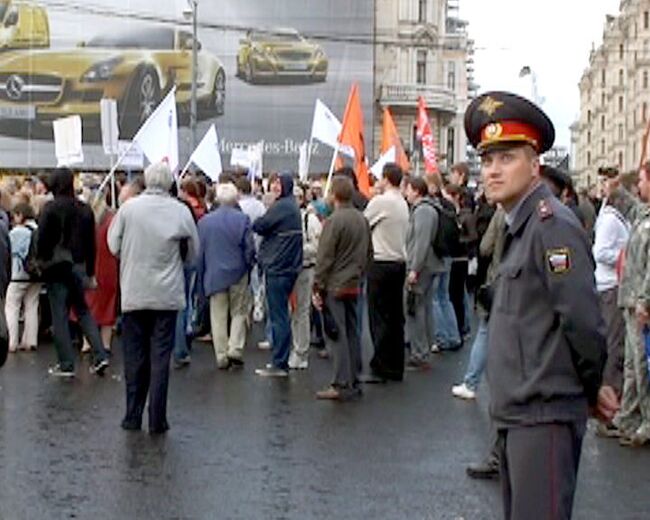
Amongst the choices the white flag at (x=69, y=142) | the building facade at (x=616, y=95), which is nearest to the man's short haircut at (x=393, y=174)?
the white flag at (x=69, y=142)

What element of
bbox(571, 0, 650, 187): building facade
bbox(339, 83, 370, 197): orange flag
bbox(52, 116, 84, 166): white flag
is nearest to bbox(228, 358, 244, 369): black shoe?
bbox(339, 83, 370, 197): orange flag

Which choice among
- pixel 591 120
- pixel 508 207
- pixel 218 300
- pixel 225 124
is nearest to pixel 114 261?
pixel 218 300

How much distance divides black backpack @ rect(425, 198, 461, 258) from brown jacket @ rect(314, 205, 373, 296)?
74.7 inches

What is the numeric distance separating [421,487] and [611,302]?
2645mm

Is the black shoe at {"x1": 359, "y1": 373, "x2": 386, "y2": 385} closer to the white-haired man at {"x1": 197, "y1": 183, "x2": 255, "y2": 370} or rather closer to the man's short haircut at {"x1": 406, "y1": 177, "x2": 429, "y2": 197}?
the white-haired man at {"x1": 197, "y1": 183, "x2": 255, "y2": 370}

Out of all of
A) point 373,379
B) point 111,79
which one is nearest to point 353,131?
point 373,379

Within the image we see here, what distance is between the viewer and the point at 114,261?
1353 centimetres

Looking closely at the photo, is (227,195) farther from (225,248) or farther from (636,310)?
(636,310)

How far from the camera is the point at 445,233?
1296cm

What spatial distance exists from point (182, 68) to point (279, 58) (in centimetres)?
446

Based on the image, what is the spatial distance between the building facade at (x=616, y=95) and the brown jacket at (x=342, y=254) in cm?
9466

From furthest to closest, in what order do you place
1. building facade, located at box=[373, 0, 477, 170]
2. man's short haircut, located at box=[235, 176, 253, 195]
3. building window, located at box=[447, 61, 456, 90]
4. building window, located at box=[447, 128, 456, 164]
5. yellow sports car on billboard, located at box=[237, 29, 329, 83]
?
building window, located at box=[447, 61, 456, 90], building window, located at box=[447, 128, 456, 164], building facade, located at box=[373, 0, 477, 170], yellow sports car on billboard, located at box=[237, 29, 329, 83], man's short haircut, located at box=[235, 176, 253, 195]

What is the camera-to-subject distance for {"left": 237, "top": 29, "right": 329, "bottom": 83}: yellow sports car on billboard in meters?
58.6

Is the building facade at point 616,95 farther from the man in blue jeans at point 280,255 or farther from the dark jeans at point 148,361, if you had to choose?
the dark jeans at point 148,361
